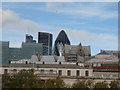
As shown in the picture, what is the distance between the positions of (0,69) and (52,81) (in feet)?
97.0

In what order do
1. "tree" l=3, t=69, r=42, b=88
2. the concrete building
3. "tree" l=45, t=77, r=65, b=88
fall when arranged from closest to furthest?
"tree" l=3, t=69, r=42, b=88 < "tree" l=45, t=77, r=65, b=88 < the concrete building

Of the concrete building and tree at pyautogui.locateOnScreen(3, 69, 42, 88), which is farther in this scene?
the concrete building

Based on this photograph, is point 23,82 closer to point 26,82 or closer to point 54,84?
point 26,82

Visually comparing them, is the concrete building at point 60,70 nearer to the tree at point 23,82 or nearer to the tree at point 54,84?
the tree at point 54,84

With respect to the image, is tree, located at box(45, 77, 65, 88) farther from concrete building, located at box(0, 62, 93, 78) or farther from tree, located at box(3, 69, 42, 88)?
concrete building, located at box(0, 62, 93, 78)

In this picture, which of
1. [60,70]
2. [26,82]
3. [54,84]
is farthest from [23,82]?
[60,70]

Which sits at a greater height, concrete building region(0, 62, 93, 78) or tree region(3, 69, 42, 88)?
concrete building region(0, 62, 93, 78)

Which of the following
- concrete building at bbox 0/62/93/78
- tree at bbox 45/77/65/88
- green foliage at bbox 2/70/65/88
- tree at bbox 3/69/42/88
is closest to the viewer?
tree at bbox 3/69/42/88

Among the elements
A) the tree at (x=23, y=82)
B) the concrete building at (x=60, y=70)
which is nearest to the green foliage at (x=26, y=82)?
the tree at (x=23, y=82)

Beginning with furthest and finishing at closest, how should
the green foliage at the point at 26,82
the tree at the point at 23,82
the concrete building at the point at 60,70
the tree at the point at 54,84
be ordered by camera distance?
the concrete building at the point at 60,70 → the tree at the point at 54,84 → the green foliage at the point at 26,82 → the tree at the point at 23,82

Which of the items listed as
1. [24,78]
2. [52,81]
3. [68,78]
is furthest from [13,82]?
[68,78]

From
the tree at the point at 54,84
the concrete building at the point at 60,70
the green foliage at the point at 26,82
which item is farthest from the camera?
the concrete building at the point at 60,70

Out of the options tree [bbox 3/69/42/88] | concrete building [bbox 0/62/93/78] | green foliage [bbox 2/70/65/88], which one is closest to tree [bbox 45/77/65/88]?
green foliage [bbox 2/70/65/88]

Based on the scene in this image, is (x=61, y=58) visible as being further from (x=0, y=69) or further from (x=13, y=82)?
(x=13, y=82)
